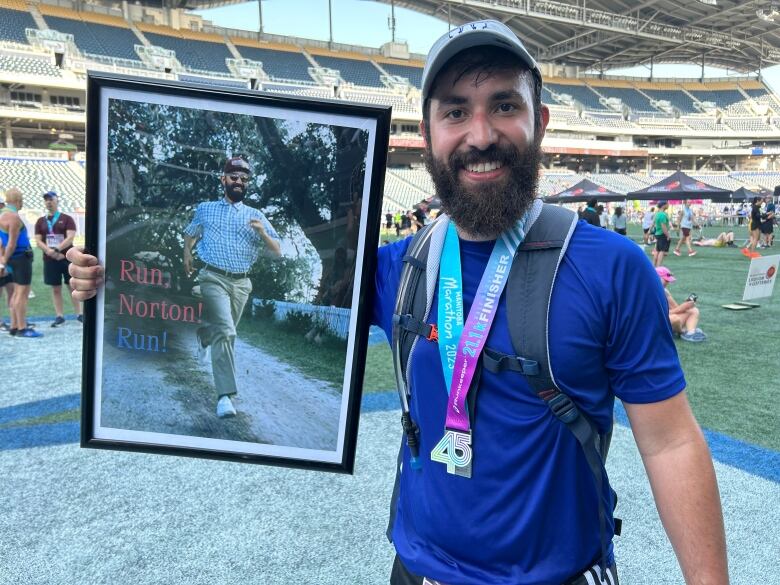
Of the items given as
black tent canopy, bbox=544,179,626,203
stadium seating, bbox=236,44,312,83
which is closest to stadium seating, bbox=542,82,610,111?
stadium seating, bbox=236,44,312,83

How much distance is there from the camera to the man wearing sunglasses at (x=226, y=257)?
1415mm

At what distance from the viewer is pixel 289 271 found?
147 centimetres

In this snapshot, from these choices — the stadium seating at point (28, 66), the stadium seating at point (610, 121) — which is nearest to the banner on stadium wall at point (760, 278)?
the stadium seating at point (28, 66)

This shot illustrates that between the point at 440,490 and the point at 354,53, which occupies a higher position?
the point at 354,53

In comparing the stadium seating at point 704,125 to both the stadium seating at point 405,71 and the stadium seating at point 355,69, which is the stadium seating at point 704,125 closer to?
the stadium seating at point 405,71

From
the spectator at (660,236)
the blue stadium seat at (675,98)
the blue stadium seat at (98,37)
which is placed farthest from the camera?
the blue stadium seat at (675,98)

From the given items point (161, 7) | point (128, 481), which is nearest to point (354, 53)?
point (161, 7)

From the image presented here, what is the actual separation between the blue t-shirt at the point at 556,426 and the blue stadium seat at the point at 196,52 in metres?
42.6

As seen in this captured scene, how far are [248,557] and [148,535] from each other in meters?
0.60

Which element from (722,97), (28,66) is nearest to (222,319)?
(28,66)

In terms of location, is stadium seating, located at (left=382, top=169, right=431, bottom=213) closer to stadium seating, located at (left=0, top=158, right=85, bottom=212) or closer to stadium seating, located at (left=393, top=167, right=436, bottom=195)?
stadium seating, located at (left=393, top=167, right=436, bottom=195)

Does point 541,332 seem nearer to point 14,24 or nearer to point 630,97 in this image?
point 14,24

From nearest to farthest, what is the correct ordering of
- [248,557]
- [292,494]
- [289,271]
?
1. [289,271]
2. [248,557]
3. [292,494]

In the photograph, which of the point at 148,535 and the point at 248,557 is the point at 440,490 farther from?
the point at 148,535
